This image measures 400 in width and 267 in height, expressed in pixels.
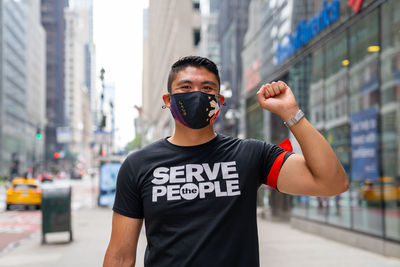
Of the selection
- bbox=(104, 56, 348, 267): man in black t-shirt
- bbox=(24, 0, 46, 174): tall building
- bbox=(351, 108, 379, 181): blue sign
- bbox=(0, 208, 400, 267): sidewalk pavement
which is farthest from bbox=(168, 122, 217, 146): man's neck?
bbox=(24, 0, 46, 174): tall building

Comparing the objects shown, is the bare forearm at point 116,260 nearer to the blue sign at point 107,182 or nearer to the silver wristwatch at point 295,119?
the silver wristwatch at point 295,119

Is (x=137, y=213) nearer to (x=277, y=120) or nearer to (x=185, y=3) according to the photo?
(x=277, y=120)

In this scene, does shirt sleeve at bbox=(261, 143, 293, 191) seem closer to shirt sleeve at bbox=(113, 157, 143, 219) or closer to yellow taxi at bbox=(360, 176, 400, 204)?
shirt sleeve at bbox=(113, 157, 143, 219)

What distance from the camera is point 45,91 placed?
503 ft

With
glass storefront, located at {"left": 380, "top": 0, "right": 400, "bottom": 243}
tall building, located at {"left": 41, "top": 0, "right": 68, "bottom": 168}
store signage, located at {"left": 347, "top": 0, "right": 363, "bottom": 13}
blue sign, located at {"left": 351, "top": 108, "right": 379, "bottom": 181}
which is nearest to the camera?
glass storefront, located at {"left": 380, "top": 0, "right": 400, "bottom": 243}

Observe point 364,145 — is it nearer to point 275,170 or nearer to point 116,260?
point 275,170

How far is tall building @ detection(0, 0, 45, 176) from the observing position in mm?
89812

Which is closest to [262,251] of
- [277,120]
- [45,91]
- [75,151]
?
[277,120]

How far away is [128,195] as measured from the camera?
2.65m

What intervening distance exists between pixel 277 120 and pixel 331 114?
512 centimetres

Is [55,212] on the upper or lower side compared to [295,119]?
lower

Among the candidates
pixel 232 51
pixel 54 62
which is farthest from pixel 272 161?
pixel 54 62

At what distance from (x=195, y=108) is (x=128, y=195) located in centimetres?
55

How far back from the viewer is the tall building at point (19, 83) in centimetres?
8981
